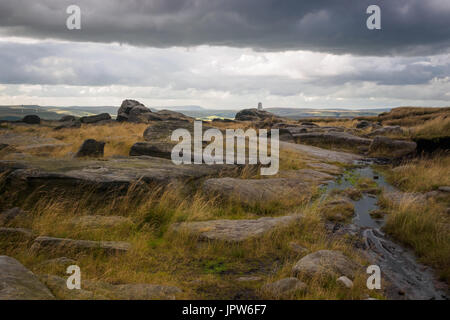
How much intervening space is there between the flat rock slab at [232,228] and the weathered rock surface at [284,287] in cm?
230

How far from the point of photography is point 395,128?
30.5m

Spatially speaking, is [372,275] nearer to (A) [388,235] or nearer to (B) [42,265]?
(A) [388,235]

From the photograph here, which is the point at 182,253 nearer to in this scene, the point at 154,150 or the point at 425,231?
the point at 425,231

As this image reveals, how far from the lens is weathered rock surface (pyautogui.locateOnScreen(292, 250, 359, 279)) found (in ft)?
21.2

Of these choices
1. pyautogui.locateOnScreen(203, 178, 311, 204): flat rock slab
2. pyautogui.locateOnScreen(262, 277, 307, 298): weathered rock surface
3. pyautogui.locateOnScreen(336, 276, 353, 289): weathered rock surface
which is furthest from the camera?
pyautogui.locateOnScreen(203, 178, 311, 204): flat rock slab

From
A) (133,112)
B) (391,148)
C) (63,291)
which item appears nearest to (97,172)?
(63,291)

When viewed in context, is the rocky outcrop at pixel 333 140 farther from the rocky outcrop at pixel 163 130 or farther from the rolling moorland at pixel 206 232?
the rolling moorland at pixel 206 232

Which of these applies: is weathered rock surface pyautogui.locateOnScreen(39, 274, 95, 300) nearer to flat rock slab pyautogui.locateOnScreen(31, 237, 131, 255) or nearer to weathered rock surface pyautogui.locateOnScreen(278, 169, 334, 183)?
flat rock slab pyautogui.locateOnScreen(31, 237, 131, 255)

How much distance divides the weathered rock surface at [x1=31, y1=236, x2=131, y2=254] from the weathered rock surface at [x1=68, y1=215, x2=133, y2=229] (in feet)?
Answer: 3.12

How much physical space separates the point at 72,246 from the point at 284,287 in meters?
4.38

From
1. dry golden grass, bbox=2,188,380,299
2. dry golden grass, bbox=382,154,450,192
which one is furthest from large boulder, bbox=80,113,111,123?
dry golden grass, bbox=2,188,380,299

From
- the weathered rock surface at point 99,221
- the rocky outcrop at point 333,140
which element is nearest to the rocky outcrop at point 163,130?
the rocky outcrop at point 333,140
